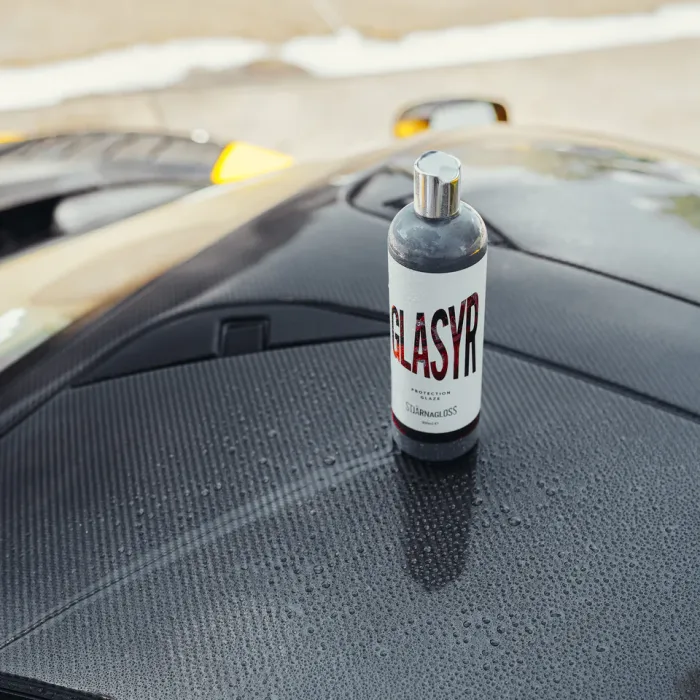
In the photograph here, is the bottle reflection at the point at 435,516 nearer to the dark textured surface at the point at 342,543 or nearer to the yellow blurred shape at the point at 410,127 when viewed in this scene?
the dark textured surface at the point at 342,543

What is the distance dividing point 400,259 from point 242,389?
327 millimetres

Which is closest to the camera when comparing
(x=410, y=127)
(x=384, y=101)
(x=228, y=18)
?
(x=410, y=127)

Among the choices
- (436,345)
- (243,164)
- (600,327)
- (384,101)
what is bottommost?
(384,101)

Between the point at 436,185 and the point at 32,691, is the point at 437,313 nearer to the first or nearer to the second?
the point at 436,185

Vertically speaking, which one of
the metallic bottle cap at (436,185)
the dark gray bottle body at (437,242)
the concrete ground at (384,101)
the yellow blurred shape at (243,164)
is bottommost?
the concrete ground at (384,101)

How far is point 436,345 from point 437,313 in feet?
0.12

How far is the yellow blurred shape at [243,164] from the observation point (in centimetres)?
171

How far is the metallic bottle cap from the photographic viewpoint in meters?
0.67

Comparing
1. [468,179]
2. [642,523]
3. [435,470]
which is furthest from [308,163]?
[642,523]

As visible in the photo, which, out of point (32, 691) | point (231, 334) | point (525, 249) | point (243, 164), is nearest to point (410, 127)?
point (243, 164)

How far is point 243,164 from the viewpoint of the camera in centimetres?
174

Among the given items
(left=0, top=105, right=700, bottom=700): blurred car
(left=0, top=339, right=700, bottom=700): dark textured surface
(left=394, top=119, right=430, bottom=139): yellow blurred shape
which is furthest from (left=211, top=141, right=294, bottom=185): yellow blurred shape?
(left=0, top=339, right=700, bottom=700): dark textured surface

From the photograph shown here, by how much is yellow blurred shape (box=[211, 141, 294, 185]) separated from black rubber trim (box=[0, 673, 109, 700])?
46.8 inches

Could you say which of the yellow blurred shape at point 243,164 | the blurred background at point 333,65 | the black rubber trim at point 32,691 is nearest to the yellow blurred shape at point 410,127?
the yellow blurred shape at point 243,164
